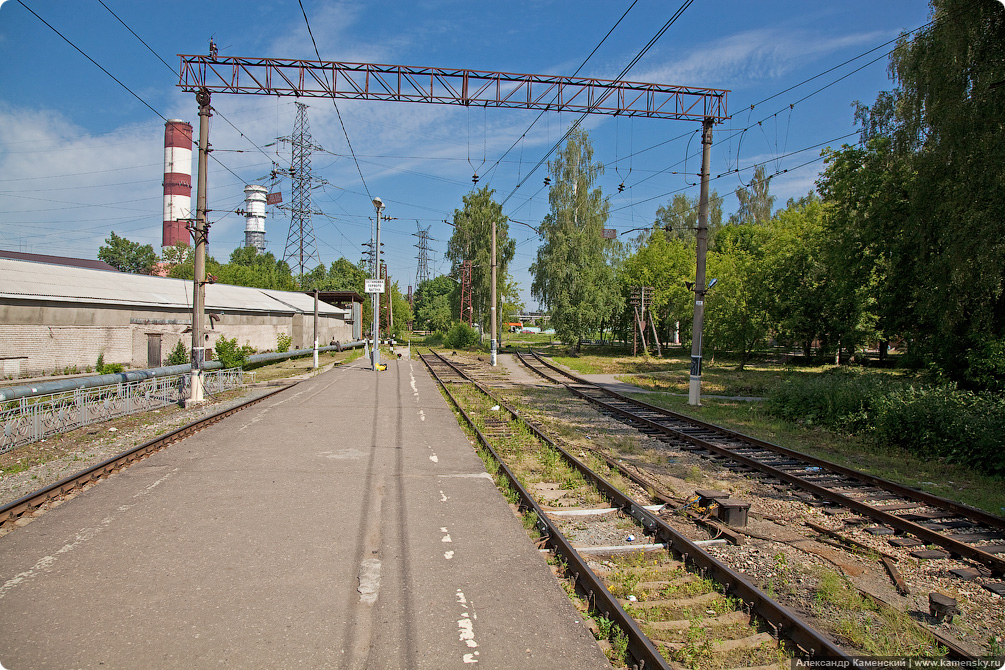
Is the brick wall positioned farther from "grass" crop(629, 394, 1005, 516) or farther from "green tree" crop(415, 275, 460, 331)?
"green tree" crop(415, 275, 460, 331)

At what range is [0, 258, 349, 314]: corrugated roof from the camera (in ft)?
74.3

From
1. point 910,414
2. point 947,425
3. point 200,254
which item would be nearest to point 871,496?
point 947,425

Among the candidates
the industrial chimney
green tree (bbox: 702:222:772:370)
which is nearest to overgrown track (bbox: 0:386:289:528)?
green tree (bbox: 702:222:772:370)

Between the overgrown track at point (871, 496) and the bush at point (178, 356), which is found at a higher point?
the bush at point (178, 356)

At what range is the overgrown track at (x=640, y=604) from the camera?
3.78 meters

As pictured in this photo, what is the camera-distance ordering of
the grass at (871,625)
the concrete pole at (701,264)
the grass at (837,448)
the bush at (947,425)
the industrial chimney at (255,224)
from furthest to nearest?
the industrial chimney at (255,224), the concrete pole at (701,264), the bush at (947,425), the grass at (837,448), the grass at (871,625)

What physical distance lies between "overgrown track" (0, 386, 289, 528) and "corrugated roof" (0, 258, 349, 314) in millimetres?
16405

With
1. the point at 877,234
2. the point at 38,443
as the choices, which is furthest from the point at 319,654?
the point at 877,234

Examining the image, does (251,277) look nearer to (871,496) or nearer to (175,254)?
(175,254)

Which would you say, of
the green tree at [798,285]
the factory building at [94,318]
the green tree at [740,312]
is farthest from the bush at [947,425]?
the factory building at [94,318]

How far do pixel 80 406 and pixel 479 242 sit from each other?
140ft

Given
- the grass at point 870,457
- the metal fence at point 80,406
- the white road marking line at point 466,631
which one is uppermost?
the metal fence at point 80,406

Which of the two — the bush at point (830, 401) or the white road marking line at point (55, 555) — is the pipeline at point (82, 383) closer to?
the white road marking line at point (55, 555)

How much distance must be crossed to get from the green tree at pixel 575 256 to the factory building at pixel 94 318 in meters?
20.5
